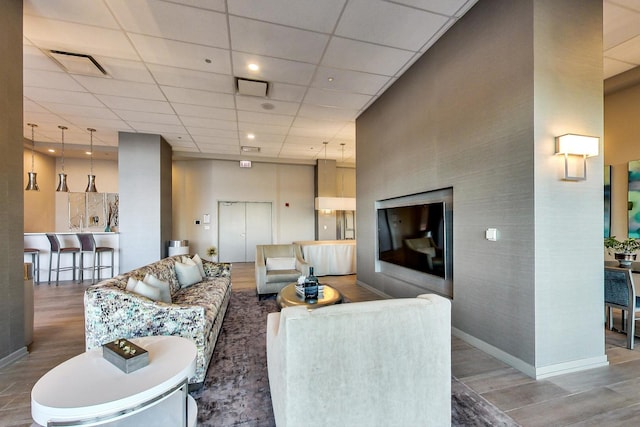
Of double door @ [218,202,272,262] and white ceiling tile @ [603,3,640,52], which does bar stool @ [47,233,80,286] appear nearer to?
double door @ [218,202,272,262]

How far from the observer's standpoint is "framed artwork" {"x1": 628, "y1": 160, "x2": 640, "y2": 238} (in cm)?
396

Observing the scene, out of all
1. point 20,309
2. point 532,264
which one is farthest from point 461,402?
point 20,309

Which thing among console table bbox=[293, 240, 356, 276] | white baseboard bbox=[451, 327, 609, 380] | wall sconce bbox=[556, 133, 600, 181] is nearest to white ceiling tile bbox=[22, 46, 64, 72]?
console table bbox=[293, 240, 356, 276]

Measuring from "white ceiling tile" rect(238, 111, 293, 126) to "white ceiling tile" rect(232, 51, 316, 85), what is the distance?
1335mm

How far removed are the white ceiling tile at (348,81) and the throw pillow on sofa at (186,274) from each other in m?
3.25

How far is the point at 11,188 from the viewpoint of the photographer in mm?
2672

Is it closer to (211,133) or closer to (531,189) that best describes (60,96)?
(211,133)

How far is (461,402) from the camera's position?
1980mm

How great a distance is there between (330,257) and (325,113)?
125 inches

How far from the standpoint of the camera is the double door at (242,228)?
8.99 metres

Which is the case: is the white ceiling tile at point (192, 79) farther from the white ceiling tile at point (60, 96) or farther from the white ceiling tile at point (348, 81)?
the white ceiling tile at point (60, 96)

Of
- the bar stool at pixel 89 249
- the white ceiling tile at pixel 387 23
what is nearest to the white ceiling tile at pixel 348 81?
the white ceiling tile at pixel 387 23

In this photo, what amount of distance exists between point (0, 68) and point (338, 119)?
4624 mm

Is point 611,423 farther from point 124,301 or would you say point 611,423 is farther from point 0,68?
point 0,68
